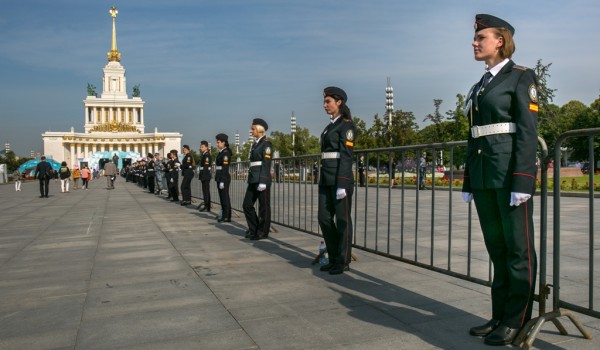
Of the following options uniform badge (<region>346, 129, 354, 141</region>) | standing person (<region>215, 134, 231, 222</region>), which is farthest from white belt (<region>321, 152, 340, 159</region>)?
standing person (<region>215, 134, 231, 222</region>)

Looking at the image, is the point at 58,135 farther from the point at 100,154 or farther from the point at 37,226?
the point at 37,226

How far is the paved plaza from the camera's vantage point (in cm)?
365

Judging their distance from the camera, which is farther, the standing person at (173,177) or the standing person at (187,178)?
the standing person at (173,177)

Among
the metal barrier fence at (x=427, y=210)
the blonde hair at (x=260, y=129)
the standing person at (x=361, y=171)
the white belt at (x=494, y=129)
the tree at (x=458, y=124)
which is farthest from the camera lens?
the tree at (x=458, y=124)

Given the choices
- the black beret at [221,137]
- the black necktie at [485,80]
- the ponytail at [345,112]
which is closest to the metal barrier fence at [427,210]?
the black necktie at [485,80]

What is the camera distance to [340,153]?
5.85 m

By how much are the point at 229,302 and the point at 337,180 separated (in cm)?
190

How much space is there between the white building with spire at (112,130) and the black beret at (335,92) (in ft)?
456

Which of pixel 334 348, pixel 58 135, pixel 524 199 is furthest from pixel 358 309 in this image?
pixel 58 135

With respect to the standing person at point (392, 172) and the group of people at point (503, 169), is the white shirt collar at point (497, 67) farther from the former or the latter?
the standing person at point (392, 172)

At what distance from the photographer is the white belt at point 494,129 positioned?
11.3 ft

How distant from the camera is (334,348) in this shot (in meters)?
3.43

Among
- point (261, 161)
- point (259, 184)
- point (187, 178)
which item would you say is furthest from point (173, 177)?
point (259, 184)

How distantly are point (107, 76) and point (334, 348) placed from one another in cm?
16166
